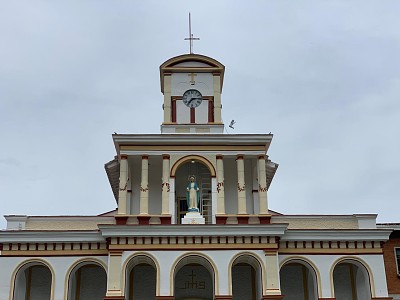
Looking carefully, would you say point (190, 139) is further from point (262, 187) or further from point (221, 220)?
point (221, 220)

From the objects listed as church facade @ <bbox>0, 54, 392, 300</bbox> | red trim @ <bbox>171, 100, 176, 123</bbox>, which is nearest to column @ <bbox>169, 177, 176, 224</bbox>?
church facade @ <bbox>0, 54, 392, 300</bbox>

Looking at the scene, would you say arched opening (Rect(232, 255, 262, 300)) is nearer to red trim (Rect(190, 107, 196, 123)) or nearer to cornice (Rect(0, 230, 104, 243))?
cornice (Rect(0, 230, 104, 243))

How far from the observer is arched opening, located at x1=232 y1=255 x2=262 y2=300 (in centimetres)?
3369

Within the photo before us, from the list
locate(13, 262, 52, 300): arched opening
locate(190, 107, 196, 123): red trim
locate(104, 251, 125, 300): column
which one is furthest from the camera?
locate(190, 107, 196, 123): red trim

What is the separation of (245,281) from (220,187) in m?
5.00

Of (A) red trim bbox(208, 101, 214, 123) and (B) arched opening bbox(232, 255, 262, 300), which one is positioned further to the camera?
(A) red trim bbox(208, 101, 214, 123)

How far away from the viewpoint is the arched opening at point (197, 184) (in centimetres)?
3475

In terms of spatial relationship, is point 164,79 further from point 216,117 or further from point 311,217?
point 311,217

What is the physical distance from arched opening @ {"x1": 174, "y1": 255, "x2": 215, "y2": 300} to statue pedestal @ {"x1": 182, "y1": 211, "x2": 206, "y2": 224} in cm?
240

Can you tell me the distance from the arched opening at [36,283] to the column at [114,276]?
4320 millimetres

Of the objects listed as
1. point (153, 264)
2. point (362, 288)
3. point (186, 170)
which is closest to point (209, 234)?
point (153, 264)

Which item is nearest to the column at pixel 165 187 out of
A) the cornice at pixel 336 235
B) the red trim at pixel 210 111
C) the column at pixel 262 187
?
the red trim at pixel 210 111

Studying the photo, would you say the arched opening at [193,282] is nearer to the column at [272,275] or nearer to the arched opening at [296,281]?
the column at [272,275]

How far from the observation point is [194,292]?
112ft
